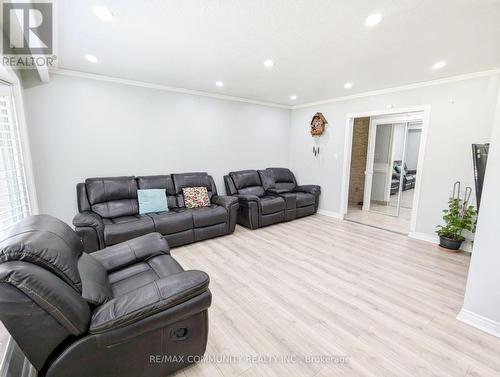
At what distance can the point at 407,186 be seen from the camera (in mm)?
7527

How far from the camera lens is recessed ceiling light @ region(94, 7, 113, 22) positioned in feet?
5.89

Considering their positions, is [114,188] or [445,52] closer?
[445,52]

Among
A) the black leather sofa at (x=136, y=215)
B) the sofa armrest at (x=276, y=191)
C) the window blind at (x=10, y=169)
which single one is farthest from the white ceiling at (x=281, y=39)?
the sofa armrest at (x=276, y=191)

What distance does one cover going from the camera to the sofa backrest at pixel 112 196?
335 cm

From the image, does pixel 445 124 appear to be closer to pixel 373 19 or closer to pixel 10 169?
pixel 373 19

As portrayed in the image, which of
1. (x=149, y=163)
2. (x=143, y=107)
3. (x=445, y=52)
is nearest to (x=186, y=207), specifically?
(x=149, y=163)

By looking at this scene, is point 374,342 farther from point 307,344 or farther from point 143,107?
point 143,107

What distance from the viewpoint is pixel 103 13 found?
1.85m

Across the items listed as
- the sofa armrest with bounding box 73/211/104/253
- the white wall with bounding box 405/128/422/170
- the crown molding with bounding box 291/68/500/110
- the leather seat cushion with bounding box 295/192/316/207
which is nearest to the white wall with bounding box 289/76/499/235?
the crown molding with bounding box 291/68/500/110

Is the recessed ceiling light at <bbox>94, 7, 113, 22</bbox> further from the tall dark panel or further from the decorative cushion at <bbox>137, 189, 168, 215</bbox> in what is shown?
the tall dark panel

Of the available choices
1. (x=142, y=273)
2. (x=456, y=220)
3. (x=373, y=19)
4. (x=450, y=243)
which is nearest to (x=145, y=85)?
(x=142, y=273)

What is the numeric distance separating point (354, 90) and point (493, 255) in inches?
130

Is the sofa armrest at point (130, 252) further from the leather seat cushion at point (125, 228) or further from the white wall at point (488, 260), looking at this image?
the white wall at point (488, 260)

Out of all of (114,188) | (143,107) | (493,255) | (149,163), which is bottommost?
(493,255)
